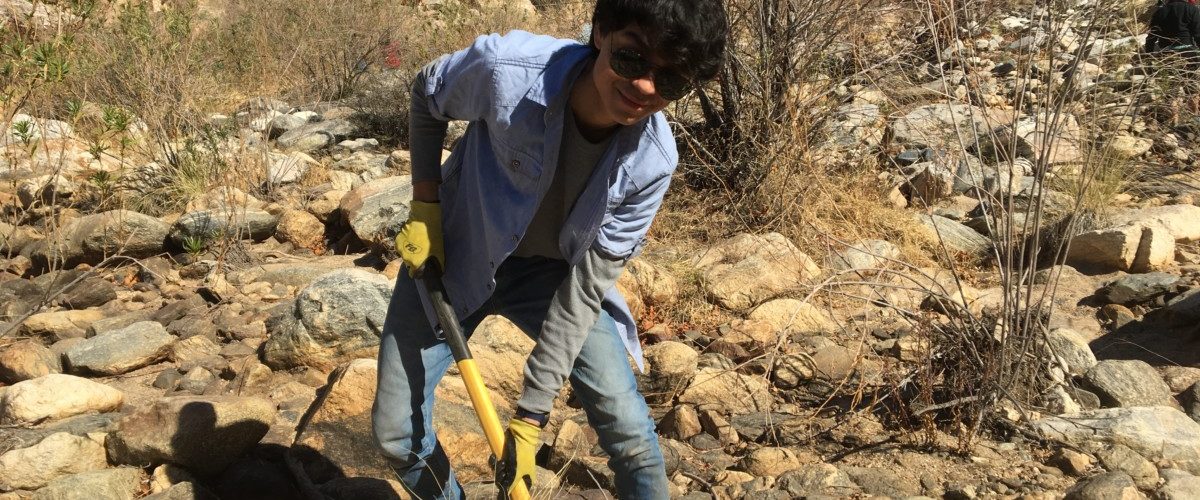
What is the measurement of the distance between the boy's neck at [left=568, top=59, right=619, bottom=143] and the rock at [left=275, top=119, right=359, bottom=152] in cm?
563

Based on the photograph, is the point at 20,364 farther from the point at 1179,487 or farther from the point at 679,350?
the point at 1179,487

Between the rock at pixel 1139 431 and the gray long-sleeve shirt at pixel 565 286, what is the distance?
6.58 ft

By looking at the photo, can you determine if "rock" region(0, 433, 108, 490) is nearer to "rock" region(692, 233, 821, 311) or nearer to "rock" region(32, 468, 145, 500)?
"rock" region(32, 468, 145, 500)

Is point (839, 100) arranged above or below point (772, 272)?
above

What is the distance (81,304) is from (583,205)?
365cm

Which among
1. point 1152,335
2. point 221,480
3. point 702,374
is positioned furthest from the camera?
point 1152,335

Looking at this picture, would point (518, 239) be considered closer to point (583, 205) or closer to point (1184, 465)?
point (583, 205)

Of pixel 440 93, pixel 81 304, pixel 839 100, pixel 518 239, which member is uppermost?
pixel 440 93

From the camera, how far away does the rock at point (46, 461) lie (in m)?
2.78

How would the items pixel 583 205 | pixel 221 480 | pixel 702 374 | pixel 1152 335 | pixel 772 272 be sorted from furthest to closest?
pixel 772 272 < pixel 1152 335 < pixel 702 374 < pixel 221 480 < pixel 583 205

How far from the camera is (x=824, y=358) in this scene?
3.83 meters

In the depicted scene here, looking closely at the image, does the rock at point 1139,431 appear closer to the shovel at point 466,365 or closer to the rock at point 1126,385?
the rock at point 1126,385

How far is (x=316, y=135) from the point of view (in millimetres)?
7430

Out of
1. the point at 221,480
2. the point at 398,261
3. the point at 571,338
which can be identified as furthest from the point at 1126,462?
the point at 398,261
